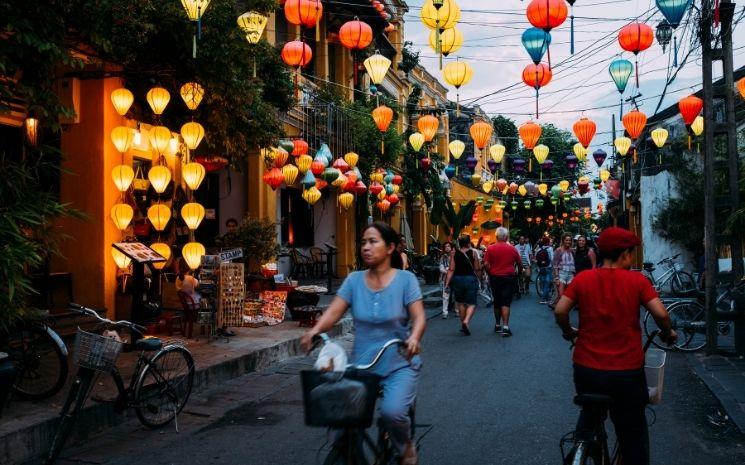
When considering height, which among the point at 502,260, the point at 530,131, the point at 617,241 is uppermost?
the point at 530,131

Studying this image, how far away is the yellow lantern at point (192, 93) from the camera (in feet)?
33.9

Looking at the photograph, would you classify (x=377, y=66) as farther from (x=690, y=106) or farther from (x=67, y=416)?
(x=67, y=416)

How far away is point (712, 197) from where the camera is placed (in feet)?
32.0

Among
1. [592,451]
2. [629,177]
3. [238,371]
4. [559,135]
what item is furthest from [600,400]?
[559,135]

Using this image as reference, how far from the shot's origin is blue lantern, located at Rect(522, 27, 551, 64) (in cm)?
1141

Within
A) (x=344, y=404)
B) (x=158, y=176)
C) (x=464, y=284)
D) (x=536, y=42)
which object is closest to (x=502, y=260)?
(x=464, y=284)

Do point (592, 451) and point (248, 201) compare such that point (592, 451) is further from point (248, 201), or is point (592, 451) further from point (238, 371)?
point (248, 201)

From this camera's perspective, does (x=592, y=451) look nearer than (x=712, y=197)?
Yes

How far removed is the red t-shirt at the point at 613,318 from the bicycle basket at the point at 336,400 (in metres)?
1.39

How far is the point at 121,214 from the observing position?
10.9m

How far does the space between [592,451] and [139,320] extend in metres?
7.53

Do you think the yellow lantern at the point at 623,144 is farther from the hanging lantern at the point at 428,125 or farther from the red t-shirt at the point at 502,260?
the red t-shirt at the point at 502,260

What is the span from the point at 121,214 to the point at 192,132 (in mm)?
1787

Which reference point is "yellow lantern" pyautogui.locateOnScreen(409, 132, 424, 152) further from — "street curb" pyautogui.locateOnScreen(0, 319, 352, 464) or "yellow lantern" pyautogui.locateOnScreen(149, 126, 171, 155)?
"street curb" pyautogui.locateOnScreen(0, 319, 352, 464)
